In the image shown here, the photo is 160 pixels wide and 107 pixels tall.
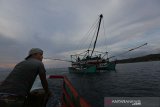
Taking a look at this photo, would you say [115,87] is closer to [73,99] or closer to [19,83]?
[73,99]

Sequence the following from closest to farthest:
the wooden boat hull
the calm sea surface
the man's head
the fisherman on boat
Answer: the fisherman on boat, the man's head, the calm sea surface, the wooden boat hull

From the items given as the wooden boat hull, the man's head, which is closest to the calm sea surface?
the man's head

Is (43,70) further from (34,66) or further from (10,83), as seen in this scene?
(10,83)

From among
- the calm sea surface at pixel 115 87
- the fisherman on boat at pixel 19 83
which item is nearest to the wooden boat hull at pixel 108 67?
the calm sea surface at pixel 115 87

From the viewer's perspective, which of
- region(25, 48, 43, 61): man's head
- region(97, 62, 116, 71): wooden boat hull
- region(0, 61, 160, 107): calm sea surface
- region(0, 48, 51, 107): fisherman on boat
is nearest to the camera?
region(0, 48, 51, 107): fisherman on boat

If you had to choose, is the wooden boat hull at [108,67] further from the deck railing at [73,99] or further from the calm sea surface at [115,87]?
the deck railing at [73,99]

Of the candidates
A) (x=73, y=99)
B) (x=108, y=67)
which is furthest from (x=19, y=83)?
(x=108, y=67)

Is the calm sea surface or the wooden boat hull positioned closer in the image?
the calm sea surface

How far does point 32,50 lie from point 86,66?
214ft

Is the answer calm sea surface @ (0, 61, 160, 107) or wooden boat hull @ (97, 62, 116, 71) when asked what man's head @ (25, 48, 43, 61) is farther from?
wooden boat hull @ (97, 62, 116, 71)

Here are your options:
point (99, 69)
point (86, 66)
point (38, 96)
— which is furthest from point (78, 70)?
point (38, 96)

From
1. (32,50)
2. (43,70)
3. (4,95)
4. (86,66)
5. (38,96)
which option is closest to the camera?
(4,95)

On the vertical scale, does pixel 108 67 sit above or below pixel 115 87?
above

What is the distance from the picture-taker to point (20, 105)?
3145mm
